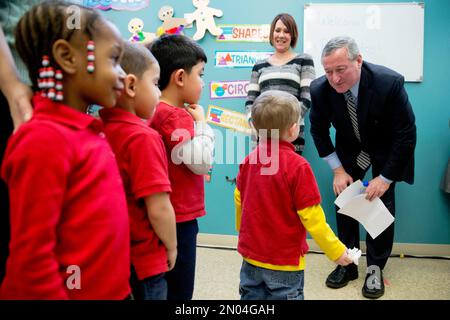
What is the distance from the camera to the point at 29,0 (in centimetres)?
89

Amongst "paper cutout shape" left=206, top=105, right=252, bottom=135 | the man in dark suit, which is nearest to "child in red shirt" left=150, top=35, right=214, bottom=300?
the man in dark suit

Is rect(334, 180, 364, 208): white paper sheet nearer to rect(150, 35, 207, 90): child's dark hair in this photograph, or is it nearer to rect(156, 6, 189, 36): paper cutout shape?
rect(150, 35, 207, 90): child's dark hair

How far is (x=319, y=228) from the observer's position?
1.17m

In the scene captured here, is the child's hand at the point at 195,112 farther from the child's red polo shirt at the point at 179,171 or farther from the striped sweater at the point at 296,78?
the striped sweater at the point at 296,78

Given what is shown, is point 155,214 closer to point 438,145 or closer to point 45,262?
point 45,262

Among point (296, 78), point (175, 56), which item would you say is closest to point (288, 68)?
point (296, 78)

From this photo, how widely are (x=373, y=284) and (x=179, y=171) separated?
1358 mm

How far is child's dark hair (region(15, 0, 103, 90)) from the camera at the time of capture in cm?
69

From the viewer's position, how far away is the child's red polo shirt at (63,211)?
61 centimetres

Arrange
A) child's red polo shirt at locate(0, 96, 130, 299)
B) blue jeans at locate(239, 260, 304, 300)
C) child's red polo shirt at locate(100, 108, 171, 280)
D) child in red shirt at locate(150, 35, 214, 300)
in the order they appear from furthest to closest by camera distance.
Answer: blue jeans at locate(239, 260, 304, 300) → child in red shirt at locate(150, 35, 214, 300) → child's red polo shirt at locate(100, 108, 171, 280) → child's red polo shirt at locate(0, 96, 130, 299)

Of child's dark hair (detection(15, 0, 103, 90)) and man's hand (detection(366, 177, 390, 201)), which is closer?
child's dark hair (detection(15, 0, 103, 90))

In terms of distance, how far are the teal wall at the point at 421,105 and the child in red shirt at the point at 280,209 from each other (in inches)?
56.3

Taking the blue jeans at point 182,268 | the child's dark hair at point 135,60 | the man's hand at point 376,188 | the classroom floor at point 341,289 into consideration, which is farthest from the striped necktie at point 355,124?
the child's dark hair at point 135,60

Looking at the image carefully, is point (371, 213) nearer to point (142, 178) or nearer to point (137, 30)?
point (142, 178)
